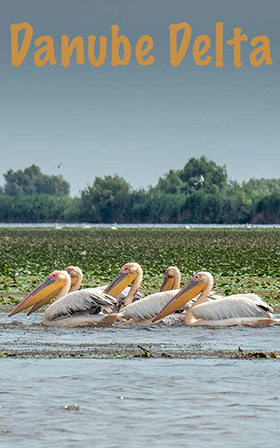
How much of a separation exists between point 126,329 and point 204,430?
553cm

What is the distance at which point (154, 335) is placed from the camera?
12.0 metres

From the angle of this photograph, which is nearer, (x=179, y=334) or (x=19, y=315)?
(x=179, y=334)

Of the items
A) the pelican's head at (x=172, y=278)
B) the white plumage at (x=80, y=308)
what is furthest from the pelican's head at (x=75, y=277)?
the white plumage at (x=80, y=308)

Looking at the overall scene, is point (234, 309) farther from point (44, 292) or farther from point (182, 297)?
point (44, 292)

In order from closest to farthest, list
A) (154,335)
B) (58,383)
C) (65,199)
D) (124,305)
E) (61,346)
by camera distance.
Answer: (58,383) → (61,346) → (154,335) → (124,305) → (65,199)

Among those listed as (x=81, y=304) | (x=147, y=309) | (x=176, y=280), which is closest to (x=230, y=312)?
(x=147, y=309)

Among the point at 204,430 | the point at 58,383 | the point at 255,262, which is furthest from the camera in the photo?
the point at 255,262

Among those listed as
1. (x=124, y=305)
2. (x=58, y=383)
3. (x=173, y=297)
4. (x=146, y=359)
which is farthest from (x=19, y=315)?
(x=58, y=383)

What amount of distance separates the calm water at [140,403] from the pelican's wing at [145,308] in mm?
2937

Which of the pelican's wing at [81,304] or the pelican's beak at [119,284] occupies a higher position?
the pelican's beak at [119,284]

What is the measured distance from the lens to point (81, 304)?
12.5 metres

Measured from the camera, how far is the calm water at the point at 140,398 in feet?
22.3

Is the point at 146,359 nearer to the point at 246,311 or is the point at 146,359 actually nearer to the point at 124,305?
the point at 246,311

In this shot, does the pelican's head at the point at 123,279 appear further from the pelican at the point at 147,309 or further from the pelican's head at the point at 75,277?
the pelican at the point at 147,309
